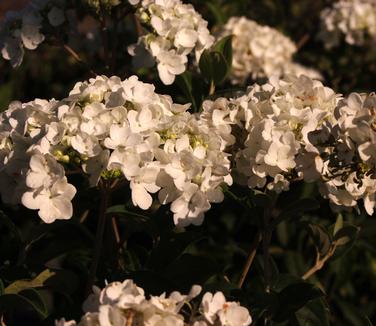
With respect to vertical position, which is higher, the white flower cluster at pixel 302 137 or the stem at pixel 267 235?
the white flower cluster at pixel 302 137

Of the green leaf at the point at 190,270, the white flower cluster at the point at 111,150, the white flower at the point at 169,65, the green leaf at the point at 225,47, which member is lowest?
the green leaf at the point at 190,270

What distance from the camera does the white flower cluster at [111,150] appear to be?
1.54m

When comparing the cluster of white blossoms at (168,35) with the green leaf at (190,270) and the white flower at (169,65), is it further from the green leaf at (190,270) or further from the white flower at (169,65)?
the green leaf at (190,270)

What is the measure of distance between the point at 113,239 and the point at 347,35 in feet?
7.55

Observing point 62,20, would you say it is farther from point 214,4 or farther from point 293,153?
point 214,4

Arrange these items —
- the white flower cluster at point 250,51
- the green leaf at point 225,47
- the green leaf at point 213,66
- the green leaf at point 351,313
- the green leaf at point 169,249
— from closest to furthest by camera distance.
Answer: the green leaf at point 169,249
the green leaf at point 213,66
the green leaf at point 225,47
the green leaf at point 351,313
the white flower cluster at point 250,51

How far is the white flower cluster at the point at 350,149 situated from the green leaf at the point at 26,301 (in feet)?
2.15

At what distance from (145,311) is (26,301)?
0.47 m

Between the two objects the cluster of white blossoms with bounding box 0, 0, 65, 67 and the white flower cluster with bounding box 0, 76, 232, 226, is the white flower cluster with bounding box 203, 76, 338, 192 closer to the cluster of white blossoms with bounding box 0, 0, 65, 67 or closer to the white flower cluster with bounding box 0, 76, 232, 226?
the white flower cluster with bounding box 0, 76, 232, 226

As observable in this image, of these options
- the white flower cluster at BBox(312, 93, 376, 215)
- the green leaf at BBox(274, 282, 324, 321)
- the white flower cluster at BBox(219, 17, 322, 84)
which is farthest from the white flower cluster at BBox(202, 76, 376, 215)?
the white flower cluster at BBox(219, 17, 322, 84)

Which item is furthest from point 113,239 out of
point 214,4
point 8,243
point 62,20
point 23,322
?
point 214,4

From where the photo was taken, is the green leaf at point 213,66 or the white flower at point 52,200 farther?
the green leaf at point 213,66

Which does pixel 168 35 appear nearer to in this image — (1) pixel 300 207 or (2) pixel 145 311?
(1) pixel 300 207

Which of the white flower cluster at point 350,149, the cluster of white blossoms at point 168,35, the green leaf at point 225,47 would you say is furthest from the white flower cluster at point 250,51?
the white flower cluster at point 350,149
